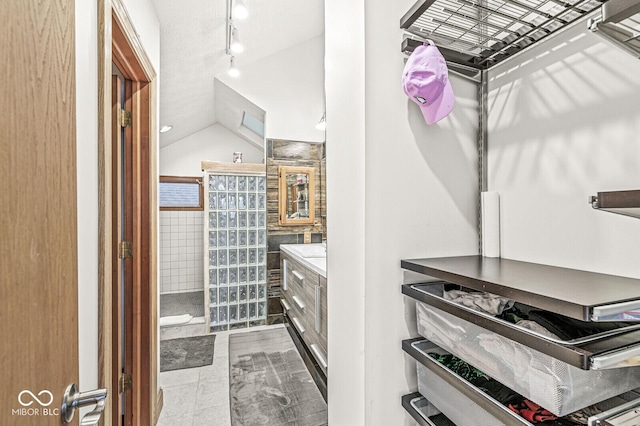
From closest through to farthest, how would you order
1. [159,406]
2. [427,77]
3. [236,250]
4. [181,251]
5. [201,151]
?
[427,77], [159,406], [236,250], [181,251], [201,151]

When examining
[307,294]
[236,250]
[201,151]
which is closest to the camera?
[307,294]

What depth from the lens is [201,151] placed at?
5.03m

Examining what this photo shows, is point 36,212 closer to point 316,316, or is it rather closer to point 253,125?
point 316,316

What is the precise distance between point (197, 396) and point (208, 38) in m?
2.85

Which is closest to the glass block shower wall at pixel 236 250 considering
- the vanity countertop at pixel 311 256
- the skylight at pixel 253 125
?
the vanity countertop at pixel 311 256

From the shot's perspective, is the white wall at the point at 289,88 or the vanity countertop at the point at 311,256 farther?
the white wall at the point at 289,88

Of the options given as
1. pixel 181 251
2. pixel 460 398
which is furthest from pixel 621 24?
pixel 181 251

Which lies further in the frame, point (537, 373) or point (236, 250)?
point (236, 250)

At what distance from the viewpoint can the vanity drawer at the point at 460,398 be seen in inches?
25.8

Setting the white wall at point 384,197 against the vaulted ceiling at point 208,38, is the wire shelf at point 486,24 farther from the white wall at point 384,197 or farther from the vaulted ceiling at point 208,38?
the vaulted ceiling at point 208,38

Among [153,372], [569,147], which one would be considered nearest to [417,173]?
[569,147]

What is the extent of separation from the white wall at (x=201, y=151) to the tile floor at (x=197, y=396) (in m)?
3.16

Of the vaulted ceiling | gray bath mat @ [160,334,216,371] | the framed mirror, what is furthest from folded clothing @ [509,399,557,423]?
the framed mirror

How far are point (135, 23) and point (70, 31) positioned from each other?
3.84 feet
